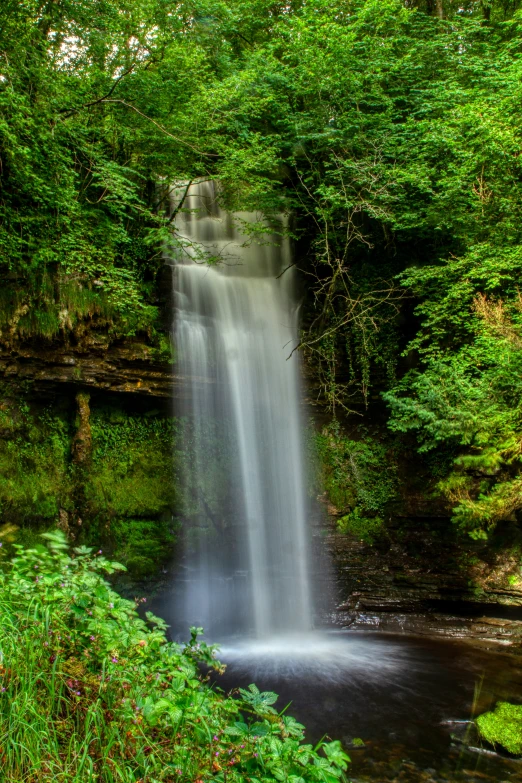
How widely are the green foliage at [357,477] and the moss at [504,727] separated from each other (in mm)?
3694

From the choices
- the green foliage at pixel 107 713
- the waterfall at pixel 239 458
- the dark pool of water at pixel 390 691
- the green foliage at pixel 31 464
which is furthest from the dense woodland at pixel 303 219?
the green foliage at pixel 107 713

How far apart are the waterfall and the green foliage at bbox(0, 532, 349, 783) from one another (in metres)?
5.79

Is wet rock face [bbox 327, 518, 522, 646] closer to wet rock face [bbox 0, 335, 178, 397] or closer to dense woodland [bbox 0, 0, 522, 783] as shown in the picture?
dense woodland [bbox 0, 0, 522, 783]

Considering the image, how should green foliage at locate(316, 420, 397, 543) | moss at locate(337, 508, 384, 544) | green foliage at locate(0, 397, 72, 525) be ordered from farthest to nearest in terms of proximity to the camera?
green foliage at locate(316, 420, 397, 543) < moss at locate(337, 508, 384, 544) < green foliage at locate(0, 397, 72, 525)

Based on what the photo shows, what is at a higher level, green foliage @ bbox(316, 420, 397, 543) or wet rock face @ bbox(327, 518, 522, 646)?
green foliage @ bbox(316, 420, 397, 543)

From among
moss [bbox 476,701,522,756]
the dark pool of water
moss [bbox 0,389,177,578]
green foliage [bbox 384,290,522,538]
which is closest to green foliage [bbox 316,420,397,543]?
green foliage [bbox 384,290,522,538]

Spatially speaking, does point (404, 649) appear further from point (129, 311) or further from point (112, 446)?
point (129, 311)

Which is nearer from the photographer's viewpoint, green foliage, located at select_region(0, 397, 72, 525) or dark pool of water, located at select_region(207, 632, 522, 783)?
dark pool of water, located at select_region(207, 632, 522, 783)

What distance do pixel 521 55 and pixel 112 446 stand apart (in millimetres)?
9620

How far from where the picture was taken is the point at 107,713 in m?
2.28

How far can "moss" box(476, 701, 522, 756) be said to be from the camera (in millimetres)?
4422

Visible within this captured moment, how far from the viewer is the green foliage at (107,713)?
2.08 metres

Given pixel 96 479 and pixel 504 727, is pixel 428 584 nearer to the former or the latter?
pixel 504 727

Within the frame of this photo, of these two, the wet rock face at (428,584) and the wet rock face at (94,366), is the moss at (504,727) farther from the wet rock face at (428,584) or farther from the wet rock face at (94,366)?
the wet rock face at (94,366)
